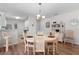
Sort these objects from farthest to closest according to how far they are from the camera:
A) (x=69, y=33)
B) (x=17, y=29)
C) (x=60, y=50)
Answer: (x=69, y=33)
(x=60, y=50)
(x=17, y=29)

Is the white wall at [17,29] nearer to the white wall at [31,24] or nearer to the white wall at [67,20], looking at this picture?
the white wall at [31,24]

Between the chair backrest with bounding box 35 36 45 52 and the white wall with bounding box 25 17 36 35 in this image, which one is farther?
the chair backrest with bounding box 35 36 45 52

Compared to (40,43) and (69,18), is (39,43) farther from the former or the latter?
(69,18)

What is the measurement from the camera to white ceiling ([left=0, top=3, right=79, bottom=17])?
8.72ft

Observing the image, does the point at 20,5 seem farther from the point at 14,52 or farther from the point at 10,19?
the point at 14,52

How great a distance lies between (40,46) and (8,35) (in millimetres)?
1009

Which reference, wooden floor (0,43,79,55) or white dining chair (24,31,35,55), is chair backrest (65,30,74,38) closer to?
wooden floor (0,43,79,55)

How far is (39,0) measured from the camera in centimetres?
264

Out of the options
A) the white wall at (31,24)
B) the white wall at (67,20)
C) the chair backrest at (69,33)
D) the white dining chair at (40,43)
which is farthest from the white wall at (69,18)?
the white dining chair at (40,43)

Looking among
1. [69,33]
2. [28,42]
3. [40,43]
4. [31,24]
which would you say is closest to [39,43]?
[40,43]

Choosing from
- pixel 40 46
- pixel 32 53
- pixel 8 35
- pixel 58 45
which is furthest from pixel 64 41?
pixel 8 35

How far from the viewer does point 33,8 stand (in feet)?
8.87

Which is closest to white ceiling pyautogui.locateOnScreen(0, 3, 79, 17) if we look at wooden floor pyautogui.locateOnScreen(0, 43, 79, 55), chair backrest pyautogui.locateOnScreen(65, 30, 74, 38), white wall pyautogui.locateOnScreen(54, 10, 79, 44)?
white wall pyautogui.locateOnScreen(54, 10, 79, 44)

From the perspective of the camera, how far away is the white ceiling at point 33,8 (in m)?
2.66
